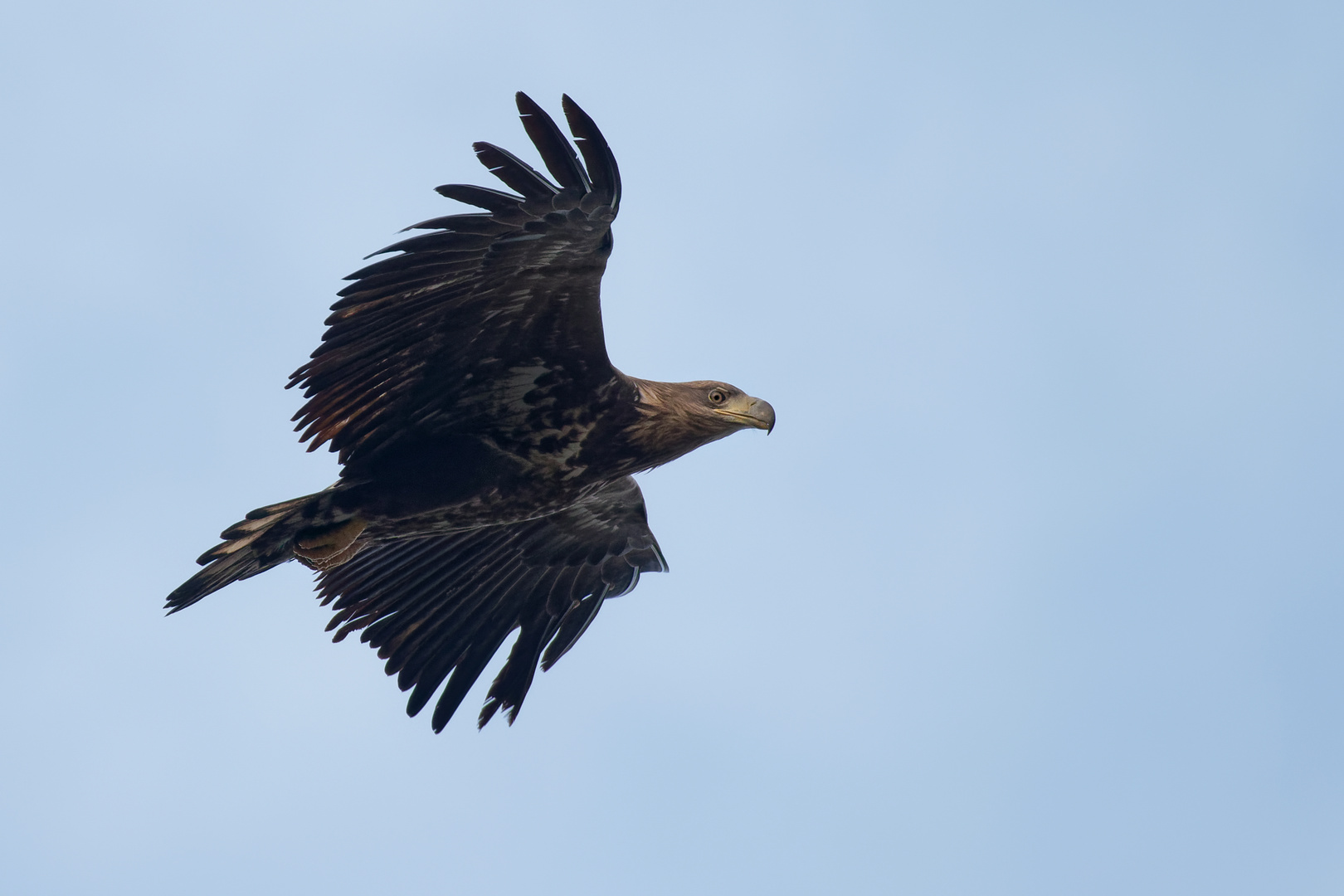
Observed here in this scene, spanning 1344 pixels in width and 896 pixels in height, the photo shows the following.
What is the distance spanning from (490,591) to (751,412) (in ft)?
7.10

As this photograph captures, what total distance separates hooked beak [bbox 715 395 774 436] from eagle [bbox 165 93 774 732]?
14mm

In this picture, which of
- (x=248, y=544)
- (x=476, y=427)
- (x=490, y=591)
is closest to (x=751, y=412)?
(x=476, y=427)

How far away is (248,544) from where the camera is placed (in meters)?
9.91

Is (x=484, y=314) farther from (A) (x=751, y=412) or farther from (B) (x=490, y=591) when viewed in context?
(B) (x=490, y=591)

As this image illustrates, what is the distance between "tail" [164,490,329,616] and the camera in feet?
32.3

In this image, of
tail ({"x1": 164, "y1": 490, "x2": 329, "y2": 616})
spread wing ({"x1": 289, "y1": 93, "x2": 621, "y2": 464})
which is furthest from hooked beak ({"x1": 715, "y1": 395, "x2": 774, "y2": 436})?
tail ({"x1": 164, "y1": 490, "x2": 329, "y2": 616})

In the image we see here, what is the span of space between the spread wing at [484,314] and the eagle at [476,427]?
10mm

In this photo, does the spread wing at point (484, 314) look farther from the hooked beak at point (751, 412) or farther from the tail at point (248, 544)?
the hooked beak at point (751, 412)

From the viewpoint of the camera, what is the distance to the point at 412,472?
10.0 meters

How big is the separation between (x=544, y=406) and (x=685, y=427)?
860 millimetres

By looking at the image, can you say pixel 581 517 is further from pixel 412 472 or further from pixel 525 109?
pixel 525 109

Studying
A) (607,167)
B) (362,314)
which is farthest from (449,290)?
(607,167)

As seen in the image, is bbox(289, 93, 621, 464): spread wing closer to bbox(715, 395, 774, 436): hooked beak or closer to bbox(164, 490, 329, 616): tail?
bbox(164, 490, 329, 616): tail

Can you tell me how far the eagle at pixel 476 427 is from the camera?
30.2ft
